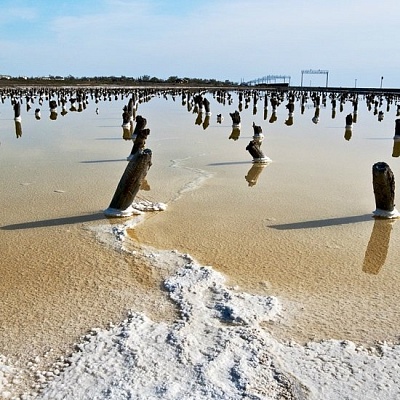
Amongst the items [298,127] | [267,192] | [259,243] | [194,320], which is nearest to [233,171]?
[267,192]

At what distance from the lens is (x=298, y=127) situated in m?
24.0

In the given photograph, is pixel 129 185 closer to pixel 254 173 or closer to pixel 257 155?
pixel 254 173

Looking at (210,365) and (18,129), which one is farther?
(18,129)

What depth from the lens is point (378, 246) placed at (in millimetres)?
6816

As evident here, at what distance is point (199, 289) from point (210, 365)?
4.81ft

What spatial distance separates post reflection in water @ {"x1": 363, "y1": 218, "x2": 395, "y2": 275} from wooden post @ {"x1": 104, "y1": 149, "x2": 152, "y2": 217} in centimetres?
356

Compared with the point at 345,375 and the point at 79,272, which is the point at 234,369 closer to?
the point at 345,375

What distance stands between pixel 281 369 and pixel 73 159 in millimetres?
10469

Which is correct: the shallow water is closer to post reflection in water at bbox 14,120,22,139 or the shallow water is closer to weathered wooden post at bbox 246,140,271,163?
weathered wooden post at bbox 246,140,271,163

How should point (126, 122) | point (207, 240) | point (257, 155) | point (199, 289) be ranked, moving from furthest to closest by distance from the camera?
1. point (126, 122)
2. point (257, 155)
3. point (207, 240)
4. point (199, 289)

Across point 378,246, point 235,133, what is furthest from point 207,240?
point 235,133

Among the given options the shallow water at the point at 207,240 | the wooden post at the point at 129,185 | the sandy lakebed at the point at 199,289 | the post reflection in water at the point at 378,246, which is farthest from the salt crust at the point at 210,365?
the wooden post at the point at 129,185

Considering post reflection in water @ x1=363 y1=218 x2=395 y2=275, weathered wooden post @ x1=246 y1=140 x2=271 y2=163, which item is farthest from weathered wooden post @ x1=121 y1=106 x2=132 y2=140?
post reflection in water @ x1=363 y1=218 x2=395 y2=275

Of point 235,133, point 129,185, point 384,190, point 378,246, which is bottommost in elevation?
point 378,246
